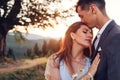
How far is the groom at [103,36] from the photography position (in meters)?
4.25

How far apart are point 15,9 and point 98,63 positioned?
75.3ft

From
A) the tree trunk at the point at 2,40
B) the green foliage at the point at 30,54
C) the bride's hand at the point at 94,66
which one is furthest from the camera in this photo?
the green foliage at the point at 30,54

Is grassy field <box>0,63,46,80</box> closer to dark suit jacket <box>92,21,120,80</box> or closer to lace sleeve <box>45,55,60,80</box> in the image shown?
lace sleeve <box>45,55,60,80</box>

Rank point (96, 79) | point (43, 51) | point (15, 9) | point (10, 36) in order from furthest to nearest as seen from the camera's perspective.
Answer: point (43, 51), point (10, 36), point (15, 9), point (96, 79)

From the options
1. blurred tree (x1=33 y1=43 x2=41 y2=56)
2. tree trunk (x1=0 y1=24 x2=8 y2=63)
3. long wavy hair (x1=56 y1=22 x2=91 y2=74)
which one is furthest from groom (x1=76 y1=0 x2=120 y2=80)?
blurred tree (x1=33 y1=43 x2=41 y2=56)

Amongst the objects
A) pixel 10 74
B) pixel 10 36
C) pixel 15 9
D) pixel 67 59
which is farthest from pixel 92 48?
pixel 10 36

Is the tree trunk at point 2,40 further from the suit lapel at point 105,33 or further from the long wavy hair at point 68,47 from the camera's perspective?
the suit lapel at point 105,33

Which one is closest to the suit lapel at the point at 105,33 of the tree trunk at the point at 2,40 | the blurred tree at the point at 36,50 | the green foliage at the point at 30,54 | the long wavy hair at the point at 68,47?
the long wavy hair at the point at 68,47

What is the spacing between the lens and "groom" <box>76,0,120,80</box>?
13.9 ft

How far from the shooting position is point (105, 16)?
4688 millimetres

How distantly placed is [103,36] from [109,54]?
333 mm

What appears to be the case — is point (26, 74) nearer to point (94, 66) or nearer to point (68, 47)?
point (68, 47)

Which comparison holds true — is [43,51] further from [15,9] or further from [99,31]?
[99,31]

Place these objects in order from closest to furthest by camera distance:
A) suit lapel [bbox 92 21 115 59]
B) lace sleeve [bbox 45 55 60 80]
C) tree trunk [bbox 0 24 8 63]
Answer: suit lapel [bbox 92 21 115 59] < lace sleeve [bbox 45 55 60 80] < tree trunk [bbox 0 24 8 63]
